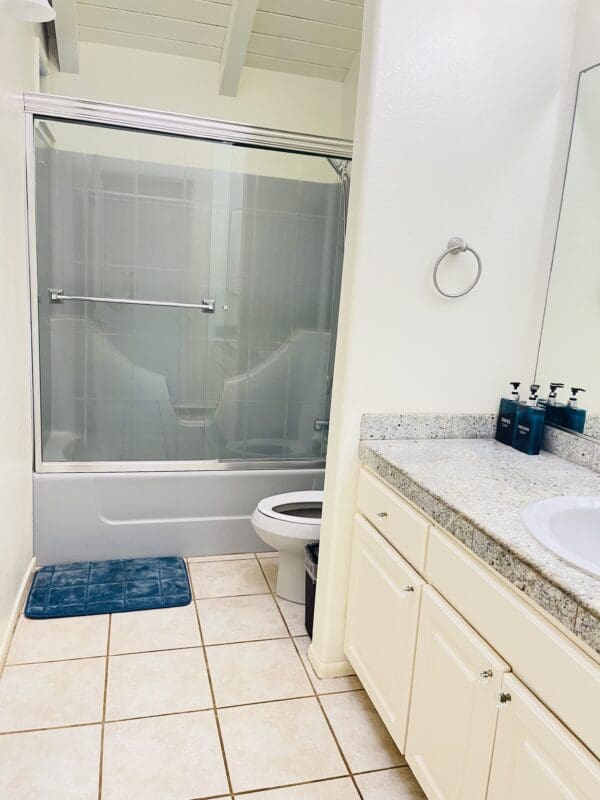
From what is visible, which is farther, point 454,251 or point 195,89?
point 195,89

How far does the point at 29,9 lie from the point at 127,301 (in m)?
1.46

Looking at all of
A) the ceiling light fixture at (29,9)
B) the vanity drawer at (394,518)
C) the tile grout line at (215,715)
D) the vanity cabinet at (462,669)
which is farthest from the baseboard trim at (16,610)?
the ceiling light fixture at (29,9)

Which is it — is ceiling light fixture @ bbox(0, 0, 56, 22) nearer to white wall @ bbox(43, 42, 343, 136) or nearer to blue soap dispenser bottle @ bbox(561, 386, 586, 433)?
blue soap dispenser bottle @ bbox(561, 386, 586, 433)

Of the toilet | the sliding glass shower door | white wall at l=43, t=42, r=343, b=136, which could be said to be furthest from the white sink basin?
white wall at l=43, t=42, r=343, b=136

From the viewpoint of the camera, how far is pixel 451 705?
124 cm

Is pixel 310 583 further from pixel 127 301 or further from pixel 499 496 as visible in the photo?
pixel 127 301

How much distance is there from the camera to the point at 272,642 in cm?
210

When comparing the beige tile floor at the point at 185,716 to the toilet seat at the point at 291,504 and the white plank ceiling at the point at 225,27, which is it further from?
the white plank ceiling at the point at 225,27

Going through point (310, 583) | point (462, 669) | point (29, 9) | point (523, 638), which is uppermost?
point (29, 9)

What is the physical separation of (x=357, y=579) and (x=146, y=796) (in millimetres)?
791

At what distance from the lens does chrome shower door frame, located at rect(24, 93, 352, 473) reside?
234cm

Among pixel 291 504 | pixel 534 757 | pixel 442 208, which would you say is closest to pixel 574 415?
pixel 442 208

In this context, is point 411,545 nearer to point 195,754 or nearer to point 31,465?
point 195,754

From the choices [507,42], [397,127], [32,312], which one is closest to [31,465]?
[32,312]
